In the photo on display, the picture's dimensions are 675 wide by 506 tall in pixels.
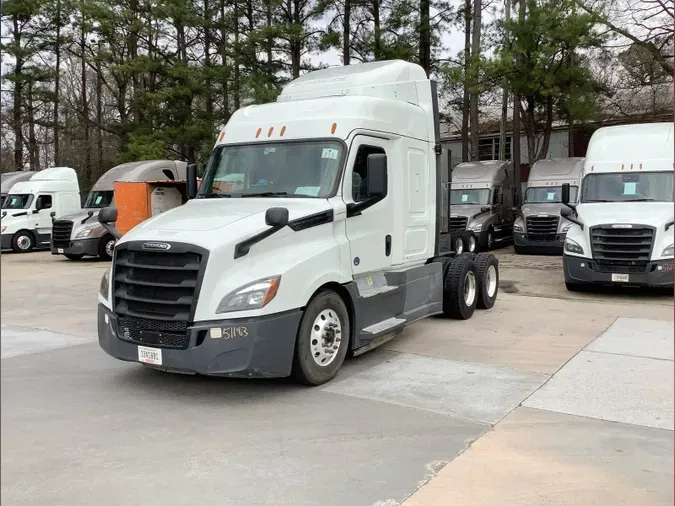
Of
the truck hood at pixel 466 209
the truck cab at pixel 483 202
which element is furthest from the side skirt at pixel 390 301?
the truck hood at pixel 466 209

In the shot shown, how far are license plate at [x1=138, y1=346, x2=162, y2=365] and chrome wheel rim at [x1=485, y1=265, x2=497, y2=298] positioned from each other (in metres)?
6.01

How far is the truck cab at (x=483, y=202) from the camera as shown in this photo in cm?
2016

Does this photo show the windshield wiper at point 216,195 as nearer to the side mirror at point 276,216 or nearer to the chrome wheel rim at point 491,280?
the side mirror at point 276,216

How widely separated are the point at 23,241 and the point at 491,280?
18941 millimetres

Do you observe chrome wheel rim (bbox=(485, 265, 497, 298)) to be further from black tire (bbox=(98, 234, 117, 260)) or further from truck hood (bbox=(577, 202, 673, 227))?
black tire (bbox=(98, 234, 117, 260))

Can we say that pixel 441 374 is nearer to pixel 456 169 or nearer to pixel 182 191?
pixel 182 191

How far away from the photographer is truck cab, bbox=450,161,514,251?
20156mm

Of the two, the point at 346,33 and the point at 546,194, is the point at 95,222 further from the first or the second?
the point at 546,194

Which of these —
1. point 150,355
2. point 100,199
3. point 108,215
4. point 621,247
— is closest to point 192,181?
point 108,215

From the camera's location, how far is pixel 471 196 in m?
21.4

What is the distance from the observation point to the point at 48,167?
965 inches

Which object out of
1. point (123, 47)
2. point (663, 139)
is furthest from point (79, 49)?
point (663, 139)

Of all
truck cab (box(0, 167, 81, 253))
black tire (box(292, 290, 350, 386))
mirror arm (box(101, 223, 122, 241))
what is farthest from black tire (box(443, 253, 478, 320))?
truck cab (box(0, 167, 81, 253))

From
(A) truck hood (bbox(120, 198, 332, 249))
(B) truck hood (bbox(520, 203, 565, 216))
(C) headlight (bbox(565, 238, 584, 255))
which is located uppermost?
(A) truck hood (bbox(120, 198, 332, 249))
